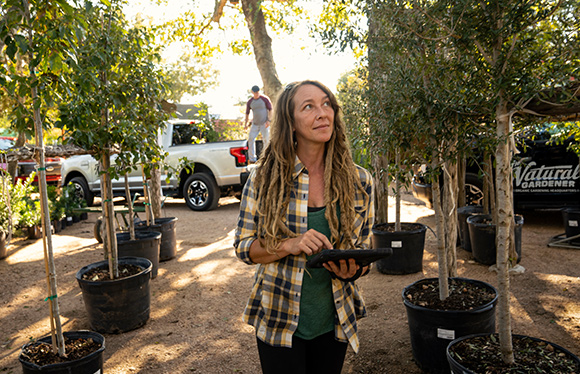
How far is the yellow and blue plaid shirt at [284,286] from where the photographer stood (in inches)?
73.0

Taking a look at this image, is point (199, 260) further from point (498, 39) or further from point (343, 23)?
point (498, 39)

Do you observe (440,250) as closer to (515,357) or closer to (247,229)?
(515,357)

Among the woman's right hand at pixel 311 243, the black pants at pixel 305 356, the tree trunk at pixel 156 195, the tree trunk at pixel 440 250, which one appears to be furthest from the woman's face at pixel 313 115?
the tree trunk at pixel 156 195

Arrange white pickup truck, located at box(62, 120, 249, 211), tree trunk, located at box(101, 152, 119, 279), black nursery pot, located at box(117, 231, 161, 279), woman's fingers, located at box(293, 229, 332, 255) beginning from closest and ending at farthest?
woman's fingers, located at box(293, 229, 332, 255) → tree trunk, located at box(101, 152, 119, 279) → black nursery pot, located at box(117, 231, 161, 279) → white pickup truck, located at box(62, 120, 249, 211)

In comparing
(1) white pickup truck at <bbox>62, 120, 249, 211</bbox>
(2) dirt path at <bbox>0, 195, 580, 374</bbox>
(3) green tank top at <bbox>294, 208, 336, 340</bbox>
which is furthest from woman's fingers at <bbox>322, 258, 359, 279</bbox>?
(1) white pickup truck at <bbox>62, 120, 249, 211</bbox>

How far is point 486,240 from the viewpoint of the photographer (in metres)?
5.64

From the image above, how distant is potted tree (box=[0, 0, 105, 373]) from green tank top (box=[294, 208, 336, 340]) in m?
1.65

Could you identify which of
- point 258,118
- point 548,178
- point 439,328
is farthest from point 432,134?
point 258,118

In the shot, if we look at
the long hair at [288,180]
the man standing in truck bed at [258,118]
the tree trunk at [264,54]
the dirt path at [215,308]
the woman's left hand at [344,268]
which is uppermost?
the tree trunk at [264,54]

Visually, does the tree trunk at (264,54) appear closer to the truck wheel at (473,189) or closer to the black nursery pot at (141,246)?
the truck wheel at (473,189)

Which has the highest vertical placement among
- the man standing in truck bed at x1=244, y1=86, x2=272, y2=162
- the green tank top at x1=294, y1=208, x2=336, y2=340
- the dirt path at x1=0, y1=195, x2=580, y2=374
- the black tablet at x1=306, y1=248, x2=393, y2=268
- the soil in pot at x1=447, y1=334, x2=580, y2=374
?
the man standing in truck bed at x1=244, y1=86, x2=272, y2=162

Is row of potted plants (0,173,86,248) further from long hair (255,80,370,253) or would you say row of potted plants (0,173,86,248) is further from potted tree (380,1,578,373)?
A: potted tree (380,1,578,373)

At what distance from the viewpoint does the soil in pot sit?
2318mm

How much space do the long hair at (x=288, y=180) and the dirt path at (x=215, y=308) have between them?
6.35 feet
